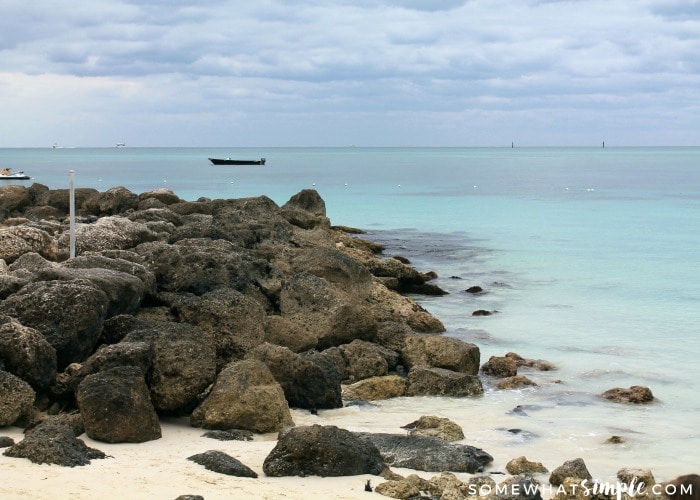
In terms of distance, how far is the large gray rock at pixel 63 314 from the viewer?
7961 mm

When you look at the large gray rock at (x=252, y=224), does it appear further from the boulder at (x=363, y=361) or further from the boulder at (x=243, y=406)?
the boulder at (x=243, y=406)

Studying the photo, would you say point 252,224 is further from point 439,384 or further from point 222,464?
point 222,464

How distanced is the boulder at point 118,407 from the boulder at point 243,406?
1.71 feet

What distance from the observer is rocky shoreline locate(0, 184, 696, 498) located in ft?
21.7

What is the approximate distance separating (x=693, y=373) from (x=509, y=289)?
691 centimetres

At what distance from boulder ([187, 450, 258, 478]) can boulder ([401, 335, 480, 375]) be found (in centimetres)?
426

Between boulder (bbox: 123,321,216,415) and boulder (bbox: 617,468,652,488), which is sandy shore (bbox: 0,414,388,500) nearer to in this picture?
boulder (bbox: 123,321,216,415)

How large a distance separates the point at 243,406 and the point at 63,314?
1.78 m

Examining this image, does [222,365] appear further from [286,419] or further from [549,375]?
[549,375]

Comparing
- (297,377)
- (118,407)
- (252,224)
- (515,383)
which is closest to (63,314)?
(118,407)

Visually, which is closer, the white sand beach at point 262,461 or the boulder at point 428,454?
the white sand beach at point 262,461

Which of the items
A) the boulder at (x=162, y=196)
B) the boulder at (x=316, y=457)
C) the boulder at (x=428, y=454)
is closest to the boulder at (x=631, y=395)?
the boulder at (x=428, y=454)

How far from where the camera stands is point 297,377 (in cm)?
873

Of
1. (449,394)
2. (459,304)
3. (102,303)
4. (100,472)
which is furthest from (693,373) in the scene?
(100,472)
